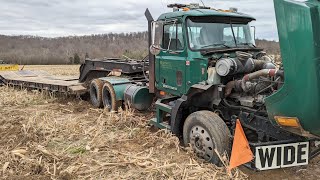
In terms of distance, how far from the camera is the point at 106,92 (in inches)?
376

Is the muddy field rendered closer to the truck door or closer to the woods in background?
the truck door

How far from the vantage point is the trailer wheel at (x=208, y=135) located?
5188 mm

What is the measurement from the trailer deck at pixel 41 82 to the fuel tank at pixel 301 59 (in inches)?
296

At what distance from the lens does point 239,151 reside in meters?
4.89

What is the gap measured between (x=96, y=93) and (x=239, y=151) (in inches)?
239

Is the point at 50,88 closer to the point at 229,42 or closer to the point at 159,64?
the point at 159,64

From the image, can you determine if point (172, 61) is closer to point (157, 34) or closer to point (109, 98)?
point (157, 34)

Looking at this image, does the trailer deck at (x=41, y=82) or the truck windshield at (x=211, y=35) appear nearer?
the truck windshield at (x=211, y=35)

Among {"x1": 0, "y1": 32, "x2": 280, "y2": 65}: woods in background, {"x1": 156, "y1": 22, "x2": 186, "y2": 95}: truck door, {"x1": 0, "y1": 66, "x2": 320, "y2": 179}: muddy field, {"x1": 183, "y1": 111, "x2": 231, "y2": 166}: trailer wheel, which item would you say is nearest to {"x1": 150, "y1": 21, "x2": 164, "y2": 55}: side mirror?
{"x1": 156, "y1": 22, "x2": 186, "y2": 95}: truck door

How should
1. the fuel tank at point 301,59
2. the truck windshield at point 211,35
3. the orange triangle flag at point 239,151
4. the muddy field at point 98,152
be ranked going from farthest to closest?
the truck windshield at point 211,35 → the muddy field at point 98,152 → the orange triangle flag at point 239,151 → the fuel tank at point 301,59

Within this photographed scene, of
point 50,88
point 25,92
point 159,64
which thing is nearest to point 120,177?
point 159,64

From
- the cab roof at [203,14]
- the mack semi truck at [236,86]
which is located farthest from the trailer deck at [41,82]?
the cab roof at [203,14]

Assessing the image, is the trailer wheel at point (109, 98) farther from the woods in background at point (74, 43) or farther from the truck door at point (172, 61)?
the woods in background at point (74, 43)

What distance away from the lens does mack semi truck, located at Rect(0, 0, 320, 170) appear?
4.03m
